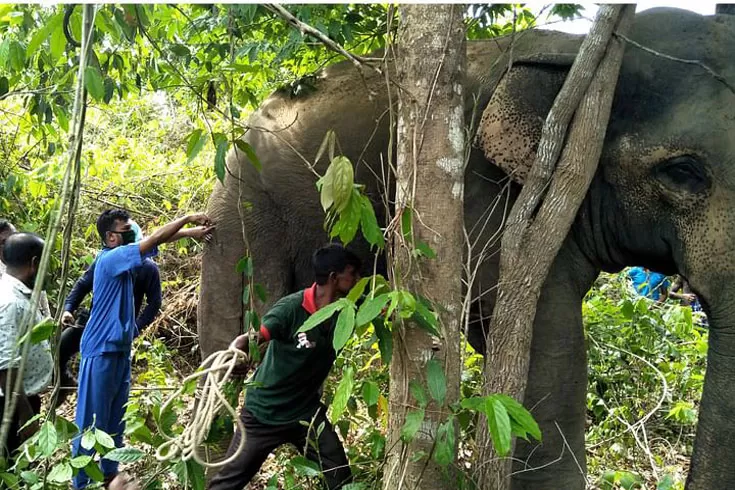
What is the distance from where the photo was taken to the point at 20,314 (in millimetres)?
3518

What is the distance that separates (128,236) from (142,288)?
369 millimetres

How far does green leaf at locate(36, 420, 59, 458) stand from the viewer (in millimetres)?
2357

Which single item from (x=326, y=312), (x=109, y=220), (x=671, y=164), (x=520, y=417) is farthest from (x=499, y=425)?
(x=109, y=220)

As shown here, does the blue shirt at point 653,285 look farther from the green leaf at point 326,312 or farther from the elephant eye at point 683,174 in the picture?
the green leaf at point 326,312

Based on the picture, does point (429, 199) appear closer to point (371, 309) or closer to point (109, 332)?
point (371, 309)

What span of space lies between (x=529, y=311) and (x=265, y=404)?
1198 mm

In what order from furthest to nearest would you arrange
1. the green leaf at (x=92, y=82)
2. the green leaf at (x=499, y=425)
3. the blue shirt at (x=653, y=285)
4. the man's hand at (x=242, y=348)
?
the blue shirt at (x=653, y=285) → the man's hand at (x=242, y=348) → the green leaf at (x=92, y=82) → the green leaf at (x=499, y=425)

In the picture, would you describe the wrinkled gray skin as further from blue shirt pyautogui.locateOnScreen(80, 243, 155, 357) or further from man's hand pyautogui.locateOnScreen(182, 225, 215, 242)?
blue shirt pyautogui.locateOnScreen(80, 243, 155, 357)

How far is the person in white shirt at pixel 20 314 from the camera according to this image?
11.4ft

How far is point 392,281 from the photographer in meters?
2.14

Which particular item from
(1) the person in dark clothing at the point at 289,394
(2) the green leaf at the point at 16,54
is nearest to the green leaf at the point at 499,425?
(1) the person in dark clothing at the point at 289,394

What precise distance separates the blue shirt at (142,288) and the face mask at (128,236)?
146 millimetres

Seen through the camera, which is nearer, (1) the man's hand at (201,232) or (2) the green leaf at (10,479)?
(2) the green leaf at (10,479)

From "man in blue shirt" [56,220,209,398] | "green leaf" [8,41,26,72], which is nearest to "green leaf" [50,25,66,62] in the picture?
"green leaf" [8,41,26,72]
